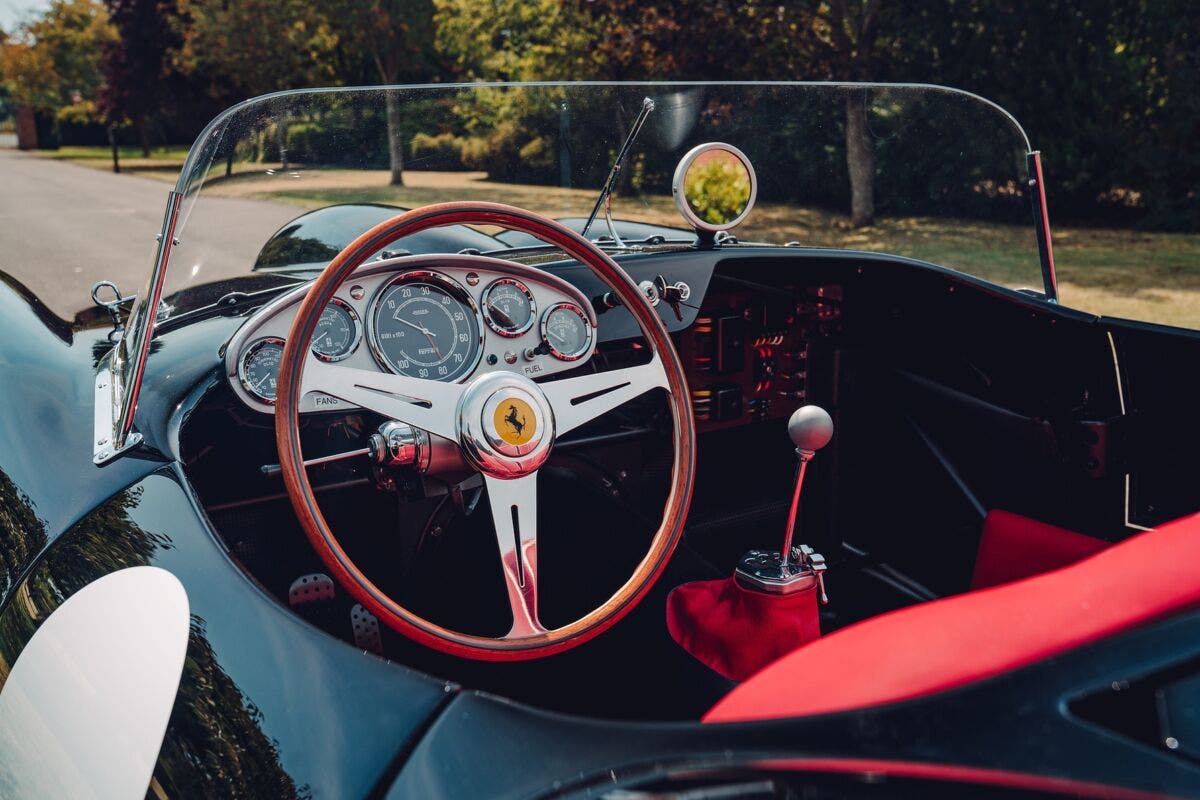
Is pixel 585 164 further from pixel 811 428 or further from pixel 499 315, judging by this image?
pixel 811 428

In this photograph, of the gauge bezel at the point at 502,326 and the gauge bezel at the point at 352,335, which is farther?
the gauge bezel at the point at 502,326

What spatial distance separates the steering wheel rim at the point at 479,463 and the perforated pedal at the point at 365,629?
47 centimetres

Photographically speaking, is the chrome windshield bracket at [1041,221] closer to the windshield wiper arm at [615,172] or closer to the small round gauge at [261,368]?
the windshield wiper arm at [615,172]

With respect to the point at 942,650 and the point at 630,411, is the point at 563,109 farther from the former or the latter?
the point at 942,650

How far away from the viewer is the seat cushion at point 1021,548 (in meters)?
2.19

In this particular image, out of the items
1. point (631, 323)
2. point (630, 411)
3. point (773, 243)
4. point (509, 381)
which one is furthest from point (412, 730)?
point (773, 243)

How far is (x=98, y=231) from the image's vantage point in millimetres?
13703

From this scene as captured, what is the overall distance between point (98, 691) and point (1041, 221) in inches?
98.8

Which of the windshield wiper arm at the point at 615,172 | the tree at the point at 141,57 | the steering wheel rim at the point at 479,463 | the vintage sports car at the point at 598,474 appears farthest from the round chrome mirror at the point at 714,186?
the tree at the point at 141,57

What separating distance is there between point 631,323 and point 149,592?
1251mm

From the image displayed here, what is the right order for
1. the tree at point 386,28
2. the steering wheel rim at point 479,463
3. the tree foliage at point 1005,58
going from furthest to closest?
the tree at point 386,28, the tree foliage at point 1005,58, the steering wheel rim at point 479,463

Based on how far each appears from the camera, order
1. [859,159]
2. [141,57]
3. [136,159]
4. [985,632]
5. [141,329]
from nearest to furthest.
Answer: [985,632] < [141,329] < [859,159] < [141,57] < [136,159]

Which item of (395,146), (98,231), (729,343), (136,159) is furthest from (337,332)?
(136,159)

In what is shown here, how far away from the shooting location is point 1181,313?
791 centimetres
